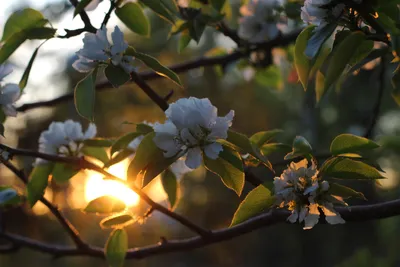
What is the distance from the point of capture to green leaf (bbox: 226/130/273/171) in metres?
0.59

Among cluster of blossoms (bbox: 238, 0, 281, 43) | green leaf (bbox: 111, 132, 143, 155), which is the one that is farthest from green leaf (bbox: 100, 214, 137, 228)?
cluster of blossoms (bbox: 238, 0, 281, 43)

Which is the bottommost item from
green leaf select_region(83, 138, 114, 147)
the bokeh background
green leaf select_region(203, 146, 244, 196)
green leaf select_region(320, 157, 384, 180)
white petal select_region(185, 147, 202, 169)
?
the bokeh background

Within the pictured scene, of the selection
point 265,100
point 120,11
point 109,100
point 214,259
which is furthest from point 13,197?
point 265,100

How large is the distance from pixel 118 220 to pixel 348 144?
338 millimetres

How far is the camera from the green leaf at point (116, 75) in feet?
2.09

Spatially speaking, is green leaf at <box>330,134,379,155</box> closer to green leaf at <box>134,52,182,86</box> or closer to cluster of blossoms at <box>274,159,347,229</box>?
cluster of blossoms at <box>274,159,347,229</box>

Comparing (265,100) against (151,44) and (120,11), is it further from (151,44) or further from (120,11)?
(120,11)

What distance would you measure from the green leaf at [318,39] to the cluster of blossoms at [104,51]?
0.19 metres

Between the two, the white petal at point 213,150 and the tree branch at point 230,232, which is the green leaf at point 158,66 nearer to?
the white petal at point 213,150

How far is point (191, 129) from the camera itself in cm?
62

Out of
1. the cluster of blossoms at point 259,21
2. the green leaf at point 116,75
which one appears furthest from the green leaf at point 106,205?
the cluster of blossoms at point 259,21

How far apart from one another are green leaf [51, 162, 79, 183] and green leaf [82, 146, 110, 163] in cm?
5

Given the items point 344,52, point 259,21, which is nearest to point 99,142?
point 344,52

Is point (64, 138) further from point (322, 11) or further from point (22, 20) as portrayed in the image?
point (322, 11)
